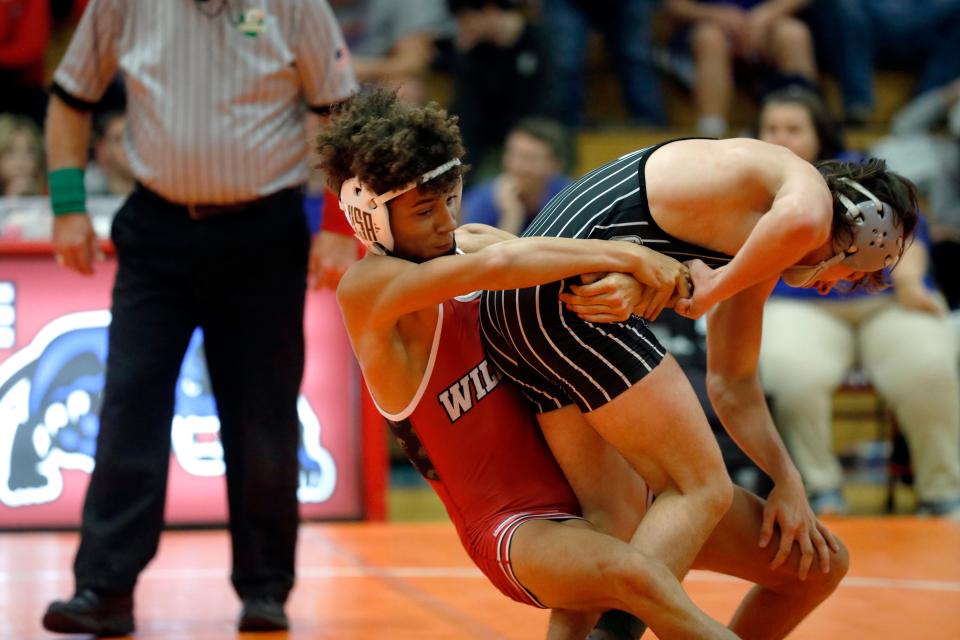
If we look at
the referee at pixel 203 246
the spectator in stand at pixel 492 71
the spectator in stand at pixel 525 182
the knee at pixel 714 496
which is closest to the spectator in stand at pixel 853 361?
the spectator in stand at pixel 525 182

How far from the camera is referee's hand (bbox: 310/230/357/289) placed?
394cm

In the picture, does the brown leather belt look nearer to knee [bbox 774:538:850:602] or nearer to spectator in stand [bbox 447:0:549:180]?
knee [bbox 774:538:850:602]

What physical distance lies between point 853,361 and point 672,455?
359 centimetres

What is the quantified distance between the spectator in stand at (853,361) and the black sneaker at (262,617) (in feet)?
9.11

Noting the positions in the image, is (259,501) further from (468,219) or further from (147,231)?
(468,219)

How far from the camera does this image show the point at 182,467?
220 inches

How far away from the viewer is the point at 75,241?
154 inches

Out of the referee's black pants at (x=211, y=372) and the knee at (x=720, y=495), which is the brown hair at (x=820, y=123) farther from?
the knee at (x=720, y=495)

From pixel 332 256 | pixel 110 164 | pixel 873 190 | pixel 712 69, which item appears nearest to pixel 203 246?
pixel 332 256

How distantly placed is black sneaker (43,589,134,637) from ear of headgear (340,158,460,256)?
1370 millimetres

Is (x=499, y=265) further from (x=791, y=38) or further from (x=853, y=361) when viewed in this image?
(x=791, y=38)

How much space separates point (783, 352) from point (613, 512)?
3.17m

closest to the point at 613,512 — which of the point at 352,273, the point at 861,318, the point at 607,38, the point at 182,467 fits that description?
the point at 352,273

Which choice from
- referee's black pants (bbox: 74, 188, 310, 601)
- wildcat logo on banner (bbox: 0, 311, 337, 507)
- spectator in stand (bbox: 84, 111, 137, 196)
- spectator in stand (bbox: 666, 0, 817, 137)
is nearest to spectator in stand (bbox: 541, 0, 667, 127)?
spectator in stand (bbox: 666, 0, 817, 137)
